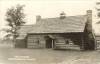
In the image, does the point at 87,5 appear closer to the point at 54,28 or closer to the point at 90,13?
the point at 90,13

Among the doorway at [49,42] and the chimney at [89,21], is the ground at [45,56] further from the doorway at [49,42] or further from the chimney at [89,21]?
the chimney at [89,21]

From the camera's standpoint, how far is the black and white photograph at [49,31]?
115 cm

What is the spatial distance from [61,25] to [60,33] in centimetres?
5

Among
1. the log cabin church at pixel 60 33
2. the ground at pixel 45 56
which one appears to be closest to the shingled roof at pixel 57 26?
the log cabin church at pixel 60 33

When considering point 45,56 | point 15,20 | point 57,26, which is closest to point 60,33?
point 57,26

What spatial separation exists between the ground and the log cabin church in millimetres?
33

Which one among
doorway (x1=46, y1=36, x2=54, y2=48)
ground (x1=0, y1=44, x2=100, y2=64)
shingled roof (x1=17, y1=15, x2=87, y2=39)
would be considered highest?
shingled roof (x1=17, y1=15, x2=87, y2=39)

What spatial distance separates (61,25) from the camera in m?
1.20

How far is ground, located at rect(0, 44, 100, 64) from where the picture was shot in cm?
114

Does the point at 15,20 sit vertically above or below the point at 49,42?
above

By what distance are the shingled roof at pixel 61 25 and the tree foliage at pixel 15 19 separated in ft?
Answer: 0.33

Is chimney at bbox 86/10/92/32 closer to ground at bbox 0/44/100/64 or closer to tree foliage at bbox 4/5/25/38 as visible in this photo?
ground at bbox 0/44/100/64

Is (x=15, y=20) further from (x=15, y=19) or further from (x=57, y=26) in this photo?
(x=57, y=26)

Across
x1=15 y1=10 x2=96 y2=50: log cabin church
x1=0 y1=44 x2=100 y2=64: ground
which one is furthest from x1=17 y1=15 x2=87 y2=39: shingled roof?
x1=0 y1=44 x2=100 y2=64: ground
